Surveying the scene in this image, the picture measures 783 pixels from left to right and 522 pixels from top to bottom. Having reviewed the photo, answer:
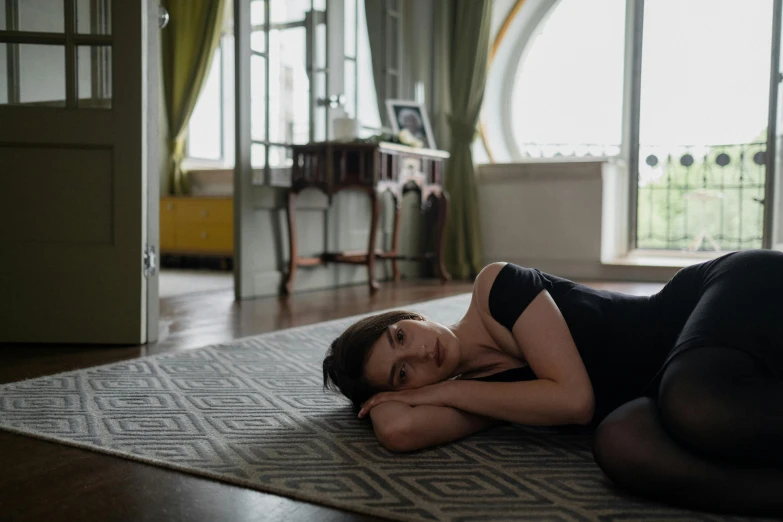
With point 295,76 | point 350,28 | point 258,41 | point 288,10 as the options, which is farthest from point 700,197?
point 258,41

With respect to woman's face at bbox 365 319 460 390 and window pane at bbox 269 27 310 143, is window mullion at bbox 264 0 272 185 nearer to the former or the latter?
window pane at bbox 269 27 310 143

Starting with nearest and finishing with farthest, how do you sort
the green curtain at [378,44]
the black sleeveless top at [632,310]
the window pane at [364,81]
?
the black sleeveless top at [632,310] < the window pane at [364,81] < the green curtain at [378,44]

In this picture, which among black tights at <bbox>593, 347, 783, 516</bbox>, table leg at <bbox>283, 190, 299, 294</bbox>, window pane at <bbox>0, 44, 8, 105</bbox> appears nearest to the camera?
black tights at <bbox>593, 347, 783, 516</bbox>

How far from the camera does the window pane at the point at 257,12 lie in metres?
4.27

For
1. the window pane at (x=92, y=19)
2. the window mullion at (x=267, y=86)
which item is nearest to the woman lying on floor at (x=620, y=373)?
the window pane at (x=92, y=19)

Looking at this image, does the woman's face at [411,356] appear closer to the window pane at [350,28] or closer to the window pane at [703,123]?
the window pane at [350,28]

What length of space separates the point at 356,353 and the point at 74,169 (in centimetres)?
165

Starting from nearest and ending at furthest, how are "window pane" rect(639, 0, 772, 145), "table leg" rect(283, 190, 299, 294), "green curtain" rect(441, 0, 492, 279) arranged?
1. "table leg" rect(283, 190, 299, 294)
2. "window pane" rect(639, 0, 772, 145)
3. "green curtain" rect(441, 0, 492, 279)

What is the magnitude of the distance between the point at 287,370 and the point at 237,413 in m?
0.52

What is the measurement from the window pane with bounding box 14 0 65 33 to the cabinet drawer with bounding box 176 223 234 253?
4005mm

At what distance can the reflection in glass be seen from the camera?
168 inches

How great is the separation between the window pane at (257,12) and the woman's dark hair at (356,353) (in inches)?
125

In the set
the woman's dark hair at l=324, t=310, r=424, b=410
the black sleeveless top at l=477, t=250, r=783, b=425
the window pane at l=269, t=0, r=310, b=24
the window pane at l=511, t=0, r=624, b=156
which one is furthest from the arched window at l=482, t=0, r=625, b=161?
the woman's dark hair at l=324, t=310, r=424, b=410

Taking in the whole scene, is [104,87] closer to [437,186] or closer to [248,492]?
[248,492]
